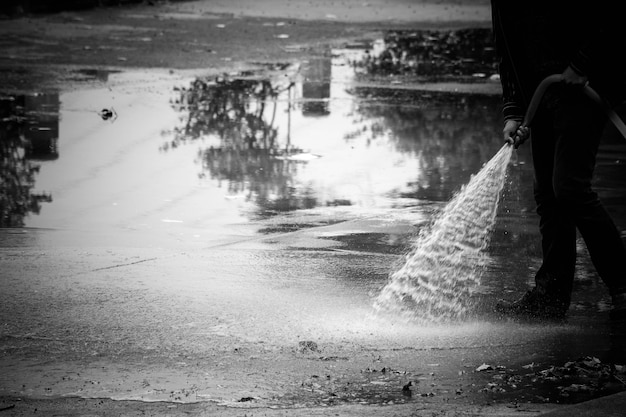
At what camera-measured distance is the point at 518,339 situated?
16.7 ft

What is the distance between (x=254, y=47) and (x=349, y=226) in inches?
350

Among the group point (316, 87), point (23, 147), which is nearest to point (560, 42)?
point (23, 147)

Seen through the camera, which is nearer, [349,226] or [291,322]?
[291,322]

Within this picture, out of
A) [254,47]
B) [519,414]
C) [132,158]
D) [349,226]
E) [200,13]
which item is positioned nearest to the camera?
[519,414]

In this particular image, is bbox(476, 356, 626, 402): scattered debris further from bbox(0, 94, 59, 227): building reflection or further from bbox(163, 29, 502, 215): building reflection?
bbox(0, 94, 59, 227): building reflection

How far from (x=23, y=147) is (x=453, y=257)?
446 cm

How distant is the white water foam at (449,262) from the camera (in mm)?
5605

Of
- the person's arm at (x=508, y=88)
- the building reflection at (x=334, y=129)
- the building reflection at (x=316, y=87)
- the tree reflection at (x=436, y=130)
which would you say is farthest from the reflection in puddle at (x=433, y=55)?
the person's arm at (x=508, y=88)

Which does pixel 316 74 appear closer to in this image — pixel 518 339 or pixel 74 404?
pixel 518 339

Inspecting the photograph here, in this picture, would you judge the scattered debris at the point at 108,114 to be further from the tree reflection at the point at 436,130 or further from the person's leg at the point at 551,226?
the person's leg at the point at 551,226

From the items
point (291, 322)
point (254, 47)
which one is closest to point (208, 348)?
point (291, 322)

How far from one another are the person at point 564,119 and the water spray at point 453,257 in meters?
0.07

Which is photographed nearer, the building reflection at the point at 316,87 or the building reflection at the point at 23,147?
the building reflection at the point at 23,147

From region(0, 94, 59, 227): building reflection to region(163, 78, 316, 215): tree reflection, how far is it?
1089mm
